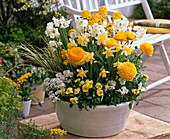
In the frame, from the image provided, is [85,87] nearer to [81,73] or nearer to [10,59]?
[81,73]

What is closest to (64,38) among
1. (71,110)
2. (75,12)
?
(71,110)

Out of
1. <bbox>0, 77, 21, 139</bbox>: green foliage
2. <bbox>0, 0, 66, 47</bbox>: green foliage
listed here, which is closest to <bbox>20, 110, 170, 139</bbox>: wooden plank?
<bbox>0, 77, 21, 139</bbox>: green foliage

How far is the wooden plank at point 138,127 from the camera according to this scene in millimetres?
1283

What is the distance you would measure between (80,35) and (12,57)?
1690 mm

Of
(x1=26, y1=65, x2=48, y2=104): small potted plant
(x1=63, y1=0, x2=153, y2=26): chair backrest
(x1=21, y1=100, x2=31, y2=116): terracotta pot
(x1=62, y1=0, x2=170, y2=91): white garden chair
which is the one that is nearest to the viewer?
(x1=62, y1=0, x2=170, y2=91): white garden chair

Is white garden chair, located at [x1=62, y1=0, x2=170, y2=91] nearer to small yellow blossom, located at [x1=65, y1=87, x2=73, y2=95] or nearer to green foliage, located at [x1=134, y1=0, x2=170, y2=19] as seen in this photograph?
small yellow blossom, located at [x1=65, y1=87, x2=73, y2=95]

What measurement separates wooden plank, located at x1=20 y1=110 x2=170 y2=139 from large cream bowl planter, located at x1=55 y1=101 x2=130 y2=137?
46mm

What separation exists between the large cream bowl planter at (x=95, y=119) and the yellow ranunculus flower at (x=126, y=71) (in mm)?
132

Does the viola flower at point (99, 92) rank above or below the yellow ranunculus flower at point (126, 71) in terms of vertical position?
below

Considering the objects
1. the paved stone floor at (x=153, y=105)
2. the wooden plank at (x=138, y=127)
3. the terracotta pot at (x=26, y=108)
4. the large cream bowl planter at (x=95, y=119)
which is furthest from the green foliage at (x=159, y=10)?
the large cream bowl planter at (x=95, y=119)

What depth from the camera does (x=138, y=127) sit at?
1373mm

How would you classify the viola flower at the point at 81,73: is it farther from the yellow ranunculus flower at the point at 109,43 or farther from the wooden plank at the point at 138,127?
the wooden plank at the point at 138,127

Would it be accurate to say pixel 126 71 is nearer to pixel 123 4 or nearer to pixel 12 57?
pixel 12 57

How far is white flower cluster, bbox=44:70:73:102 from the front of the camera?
1219mm
